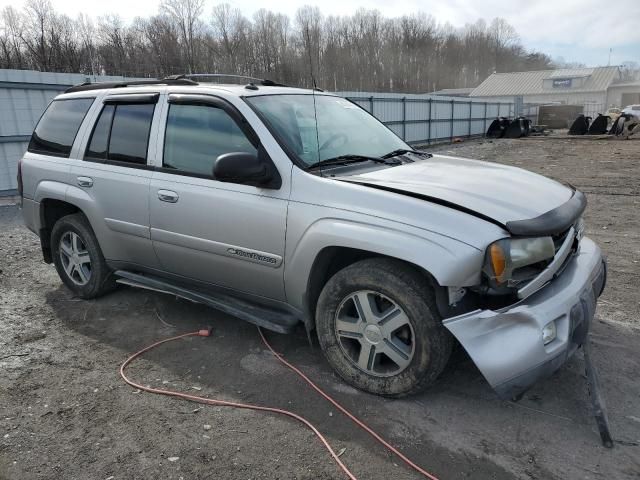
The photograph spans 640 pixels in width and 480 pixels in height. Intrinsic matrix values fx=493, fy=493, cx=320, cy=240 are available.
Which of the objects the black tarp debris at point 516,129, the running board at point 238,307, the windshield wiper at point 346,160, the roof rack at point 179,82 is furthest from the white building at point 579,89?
the running board at point 238,307

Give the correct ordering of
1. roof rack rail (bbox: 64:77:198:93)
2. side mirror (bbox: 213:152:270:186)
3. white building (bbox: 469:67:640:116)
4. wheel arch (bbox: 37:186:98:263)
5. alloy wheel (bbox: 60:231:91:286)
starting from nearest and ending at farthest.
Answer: side mirror (bbox: 213:152:270:186), roof rack rail (bbox: 64:77:198:93), wheel arch (bbox: 37:186:98:263), alloy wheel (bbox: 60:231:91:286), white building (bbox: 469:67:640:116)

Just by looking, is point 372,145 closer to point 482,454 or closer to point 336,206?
point 336,206

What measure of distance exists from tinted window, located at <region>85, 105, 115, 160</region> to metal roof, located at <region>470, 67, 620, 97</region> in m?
69.4

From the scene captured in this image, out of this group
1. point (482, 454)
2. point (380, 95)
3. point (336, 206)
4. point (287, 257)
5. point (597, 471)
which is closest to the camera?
point (597, 471)

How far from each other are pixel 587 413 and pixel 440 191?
4.95ft

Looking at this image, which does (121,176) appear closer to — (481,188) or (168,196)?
(168,196)

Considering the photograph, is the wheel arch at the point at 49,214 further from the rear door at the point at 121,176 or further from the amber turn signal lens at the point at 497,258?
the amber turn signal lens at the point at 497,258

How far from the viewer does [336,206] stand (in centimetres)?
291

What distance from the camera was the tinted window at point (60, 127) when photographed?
4.46m

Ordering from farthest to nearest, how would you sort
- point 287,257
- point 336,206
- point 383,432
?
point 287,257, point 336,206, point 383,432

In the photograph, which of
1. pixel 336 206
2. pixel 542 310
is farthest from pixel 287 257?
pixel 542 310

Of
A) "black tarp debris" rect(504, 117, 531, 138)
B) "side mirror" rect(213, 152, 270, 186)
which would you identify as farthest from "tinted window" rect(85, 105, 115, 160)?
"black tarp debris" rect(504, 117, 531, 138)

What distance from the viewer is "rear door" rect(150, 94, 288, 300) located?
10.5 ft

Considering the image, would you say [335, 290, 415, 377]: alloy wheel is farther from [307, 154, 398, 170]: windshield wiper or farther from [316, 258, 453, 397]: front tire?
[307, 154, 398, 170]: windshield wiper
